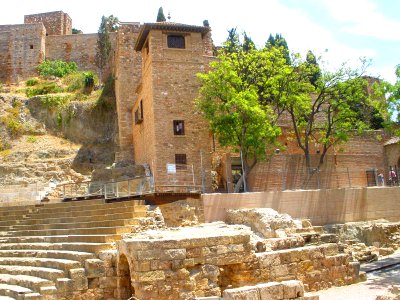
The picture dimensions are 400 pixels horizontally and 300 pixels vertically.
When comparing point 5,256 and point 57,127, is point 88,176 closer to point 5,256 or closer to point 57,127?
point 57,127

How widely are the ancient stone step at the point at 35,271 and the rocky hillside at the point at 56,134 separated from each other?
15.4 m

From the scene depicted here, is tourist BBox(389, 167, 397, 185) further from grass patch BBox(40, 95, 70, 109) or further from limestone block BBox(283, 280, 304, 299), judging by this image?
grass patch BBox(40, 95, 70, 109)

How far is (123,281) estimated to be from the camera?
1209 cm

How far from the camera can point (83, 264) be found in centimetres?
1258

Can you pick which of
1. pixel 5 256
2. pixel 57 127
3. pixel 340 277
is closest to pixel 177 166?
pixel 5 256

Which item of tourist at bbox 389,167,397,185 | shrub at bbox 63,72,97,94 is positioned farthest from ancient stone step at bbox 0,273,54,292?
shrub at bbox 63,72,97,94

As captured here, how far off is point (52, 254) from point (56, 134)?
21.1 metres

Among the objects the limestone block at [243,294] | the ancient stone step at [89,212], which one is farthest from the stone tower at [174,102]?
the limestone block at [243,294]

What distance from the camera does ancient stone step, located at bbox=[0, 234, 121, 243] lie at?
13.6m

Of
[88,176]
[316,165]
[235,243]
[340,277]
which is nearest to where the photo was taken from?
[235,243]

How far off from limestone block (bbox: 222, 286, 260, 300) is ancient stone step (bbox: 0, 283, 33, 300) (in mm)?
6346

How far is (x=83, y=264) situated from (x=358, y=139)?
23.7 m

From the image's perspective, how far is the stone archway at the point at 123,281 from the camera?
12.0 meters

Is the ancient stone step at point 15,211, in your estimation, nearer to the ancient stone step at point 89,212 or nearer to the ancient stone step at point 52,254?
the ancient stone step at point 89,212
